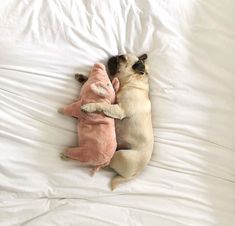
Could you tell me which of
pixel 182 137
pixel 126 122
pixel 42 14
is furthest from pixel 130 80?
pixel 42 14

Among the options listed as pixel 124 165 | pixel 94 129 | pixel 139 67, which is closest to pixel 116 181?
pixel 124 165

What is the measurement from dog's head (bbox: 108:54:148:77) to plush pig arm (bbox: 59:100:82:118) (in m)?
0.20

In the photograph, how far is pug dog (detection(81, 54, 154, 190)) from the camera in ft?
3.84

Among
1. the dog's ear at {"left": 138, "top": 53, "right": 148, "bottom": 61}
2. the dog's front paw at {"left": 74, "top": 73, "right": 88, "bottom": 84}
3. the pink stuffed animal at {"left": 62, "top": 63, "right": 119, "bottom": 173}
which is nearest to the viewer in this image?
the pink stuffed animal at {"left": 62, "top": 63, "right": 119, "bottom": 173}

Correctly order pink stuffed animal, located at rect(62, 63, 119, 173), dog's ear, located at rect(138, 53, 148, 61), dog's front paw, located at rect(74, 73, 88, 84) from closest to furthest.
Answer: pink stuffed animal, located at rect(62, 63, 119, 173) < dog's front paw, located at rect(74, 73, 88, 84) < dog's ear, located at rect(138, 53, 148, 61)

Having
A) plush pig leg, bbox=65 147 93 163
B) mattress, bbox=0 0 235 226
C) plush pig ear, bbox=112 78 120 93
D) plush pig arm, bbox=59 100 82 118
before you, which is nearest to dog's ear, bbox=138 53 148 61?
mattress, bbox=0 0 235 226

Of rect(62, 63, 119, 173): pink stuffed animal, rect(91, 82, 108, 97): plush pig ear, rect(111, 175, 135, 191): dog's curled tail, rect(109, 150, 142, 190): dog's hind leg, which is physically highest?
rect(91, 82, 108, 97): plush pig ear

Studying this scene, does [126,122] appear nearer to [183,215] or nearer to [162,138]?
[162,138]

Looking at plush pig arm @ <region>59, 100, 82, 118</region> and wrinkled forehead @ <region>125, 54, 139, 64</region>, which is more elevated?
wrinkled forehead @ <region>125, 54, 139, 64</region>

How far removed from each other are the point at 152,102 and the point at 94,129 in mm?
291

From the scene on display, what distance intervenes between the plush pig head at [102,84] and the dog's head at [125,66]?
0.05 meters

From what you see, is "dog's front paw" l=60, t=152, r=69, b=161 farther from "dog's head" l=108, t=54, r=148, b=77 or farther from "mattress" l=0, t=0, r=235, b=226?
"dog's head" l=108, t=54, r=148, b=77

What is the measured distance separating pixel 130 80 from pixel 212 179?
0.44 m

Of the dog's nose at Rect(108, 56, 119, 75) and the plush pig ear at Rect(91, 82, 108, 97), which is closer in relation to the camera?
the plush pig ear at Rect(91, 82, 108, 97)
